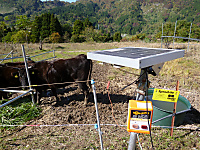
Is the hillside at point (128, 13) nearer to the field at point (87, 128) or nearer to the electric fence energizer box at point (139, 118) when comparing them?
the field at point (87, 128)

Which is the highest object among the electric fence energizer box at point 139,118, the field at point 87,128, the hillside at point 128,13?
the hillside at point 128,13

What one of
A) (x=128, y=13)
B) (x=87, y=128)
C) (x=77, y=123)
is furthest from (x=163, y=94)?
(x=128, y=13)

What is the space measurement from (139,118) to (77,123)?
7.79 ft

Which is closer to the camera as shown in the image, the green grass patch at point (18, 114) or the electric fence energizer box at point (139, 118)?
the electric fence energizer box at point (139, 118)

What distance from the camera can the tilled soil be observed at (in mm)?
2938

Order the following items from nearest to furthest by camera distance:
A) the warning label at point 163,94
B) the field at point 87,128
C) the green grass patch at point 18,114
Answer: the warning label at point 163,94 → the field at point 87,128 → the green grass patch at point 18,114

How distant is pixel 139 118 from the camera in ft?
5.63

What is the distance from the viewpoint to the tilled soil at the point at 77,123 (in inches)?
116

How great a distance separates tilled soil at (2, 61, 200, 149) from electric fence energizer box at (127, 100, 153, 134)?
1233 millimetres

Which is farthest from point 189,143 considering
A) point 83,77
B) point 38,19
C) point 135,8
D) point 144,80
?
point 135,8

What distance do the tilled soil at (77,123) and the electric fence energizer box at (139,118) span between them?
123 cm

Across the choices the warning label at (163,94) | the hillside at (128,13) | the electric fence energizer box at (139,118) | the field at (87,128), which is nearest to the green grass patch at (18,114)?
the field at (87,128)

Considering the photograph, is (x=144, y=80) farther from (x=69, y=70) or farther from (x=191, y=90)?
(x=191, y=90)

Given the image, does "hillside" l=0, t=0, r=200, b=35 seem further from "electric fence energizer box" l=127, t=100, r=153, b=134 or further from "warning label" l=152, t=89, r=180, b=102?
"electric fence energizer box" l=127, t=100, r=153, b=134
